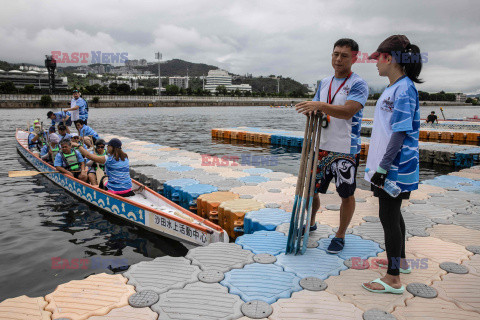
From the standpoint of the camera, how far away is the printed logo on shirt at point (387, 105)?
3.26m

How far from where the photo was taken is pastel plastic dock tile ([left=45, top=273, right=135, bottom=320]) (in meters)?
3.34

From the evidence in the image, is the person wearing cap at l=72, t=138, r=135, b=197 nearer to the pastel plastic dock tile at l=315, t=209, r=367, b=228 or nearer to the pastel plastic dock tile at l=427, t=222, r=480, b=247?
the pastel plastic dock tile at l=315, t=209, r=367, b=228

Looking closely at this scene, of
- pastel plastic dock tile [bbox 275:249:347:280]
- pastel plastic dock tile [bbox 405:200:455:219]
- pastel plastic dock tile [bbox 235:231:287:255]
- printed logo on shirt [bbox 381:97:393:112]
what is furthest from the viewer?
pastel plastic dock tile [bbox 405:200:455:219]

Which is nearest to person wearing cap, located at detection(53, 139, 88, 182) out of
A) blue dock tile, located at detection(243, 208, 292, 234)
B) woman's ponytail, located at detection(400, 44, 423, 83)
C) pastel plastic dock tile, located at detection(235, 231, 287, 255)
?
blue dock tile, located at detection(243, 208, 292, 234)

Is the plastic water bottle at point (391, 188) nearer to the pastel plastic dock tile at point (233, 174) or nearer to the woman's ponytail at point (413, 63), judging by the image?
the woman's ponytail at point (413, 63)

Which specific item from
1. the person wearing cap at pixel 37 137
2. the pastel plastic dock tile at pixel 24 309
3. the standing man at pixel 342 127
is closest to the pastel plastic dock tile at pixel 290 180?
the standing man at pixel 342 127

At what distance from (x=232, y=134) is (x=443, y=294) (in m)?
23.6

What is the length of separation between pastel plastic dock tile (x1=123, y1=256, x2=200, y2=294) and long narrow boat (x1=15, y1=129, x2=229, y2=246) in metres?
1.38

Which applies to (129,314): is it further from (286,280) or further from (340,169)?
(340,169)

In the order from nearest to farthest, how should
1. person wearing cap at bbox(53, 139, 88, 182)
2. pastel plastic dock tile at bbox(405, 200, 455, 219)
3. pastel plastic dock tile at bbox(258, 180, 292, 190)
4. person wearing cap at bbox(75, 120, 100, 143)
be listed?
pastel plastic dock tile at bbox(405, 200, 455, 219)
pastel plastic dock tile at bbox(258, 180, 292, 190)
person wearing cap at bbox(53, 139, 88, 182)
person wearing cap at bbox(75, 120, 100, 143)

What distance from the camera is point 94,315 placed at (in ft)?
10.8

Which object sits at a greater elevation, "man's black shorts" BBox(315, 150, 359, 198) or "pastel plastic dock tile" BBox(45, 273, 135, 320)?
"man's black shorts" BBox(315, 150, 359, 198)

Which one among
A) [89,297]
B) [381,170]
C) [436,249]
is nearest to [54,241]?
[89,297]

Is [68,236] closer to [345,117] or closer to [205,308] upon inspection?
[205,308]
